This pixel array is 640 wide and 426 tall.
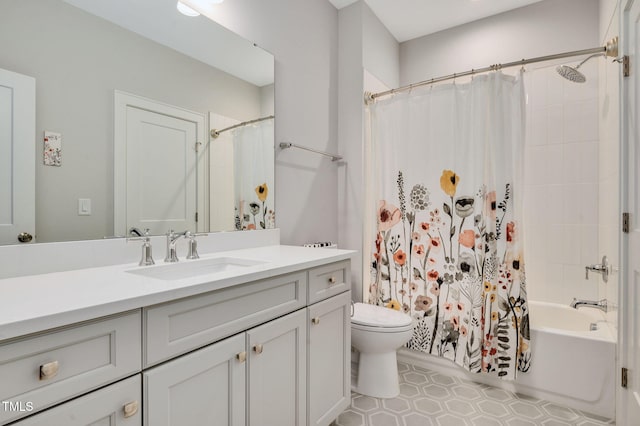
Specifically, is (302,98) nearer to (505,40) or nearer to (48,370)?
(505,40)

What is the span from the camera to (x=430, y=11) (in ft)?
8.68

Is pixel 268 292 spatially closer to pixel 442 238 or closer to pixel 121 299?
pixel 121 299

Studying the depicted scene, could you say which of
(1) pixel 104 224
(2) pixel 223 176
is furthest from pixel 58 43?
(2) pixel 223 176

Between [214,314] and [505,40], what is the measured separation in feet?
9.68

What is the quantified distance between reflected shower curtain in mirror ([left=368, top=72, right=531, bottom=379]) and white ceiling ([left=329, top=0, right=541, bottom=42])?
2.53 feet

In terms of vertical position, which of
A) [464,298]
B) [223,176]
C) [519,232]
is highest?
[223,176]

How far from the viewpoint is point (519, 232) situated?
2000 millimetres

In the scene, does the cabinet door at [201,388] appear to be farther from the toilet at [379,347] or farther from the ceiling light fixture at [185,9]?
the ceiling light fixture at [185,9]

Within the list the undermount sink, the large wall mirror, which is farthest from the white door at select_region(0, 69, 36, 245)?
the undermount sink

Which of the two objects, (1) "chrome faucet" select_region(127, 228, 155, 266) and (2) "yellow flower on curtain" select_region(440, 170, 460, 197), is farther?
(2) "yellow flower on curtain" select_region(440, 170, 460, 197)

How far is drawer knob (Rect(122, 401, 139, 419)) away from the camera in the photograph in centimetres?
80

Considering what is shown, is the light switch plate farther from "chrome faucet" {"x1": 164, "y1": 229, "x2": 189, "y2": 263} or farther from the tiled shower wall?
the tiled shower wall

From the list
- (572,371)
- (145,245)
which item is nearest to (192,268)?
(145,245)

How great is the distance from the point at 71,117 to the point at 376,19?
2.36 m
